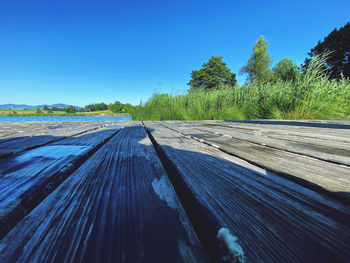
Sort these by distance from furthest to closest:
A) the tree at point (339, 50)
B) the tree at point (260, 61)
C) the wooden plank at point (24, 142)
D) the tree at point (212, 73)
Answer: the tree at point (212, 73) < the tree at point (260, 61) < the tree at point (339, 50) < the wooden plank at point (24, 142)

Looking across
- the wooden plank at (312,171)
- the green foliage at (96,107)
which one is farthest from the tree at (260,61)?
the green foliage at (96,107)

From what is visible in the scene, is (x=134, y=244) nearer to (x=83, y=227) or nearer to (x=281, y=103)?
(x=83, y=227)

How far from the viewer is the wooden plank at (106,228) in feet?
0.66

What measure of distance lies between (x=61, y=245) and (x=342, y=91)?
21.6ft

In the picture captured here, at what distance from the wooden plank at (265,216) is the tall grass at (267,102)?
4.43 metres

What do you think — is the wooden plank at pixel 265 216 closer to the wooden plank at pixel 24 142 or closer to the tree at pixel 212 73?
the wooden plank at pixel 24 142

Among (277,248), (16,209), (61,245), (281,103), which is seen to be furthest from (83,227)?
(281,103)

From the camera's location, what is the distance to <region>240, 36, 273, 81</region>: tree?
24797 mm

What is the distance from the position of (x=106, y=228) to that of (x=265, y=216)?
27cm

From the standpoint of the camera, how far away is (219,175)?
18.2 inches

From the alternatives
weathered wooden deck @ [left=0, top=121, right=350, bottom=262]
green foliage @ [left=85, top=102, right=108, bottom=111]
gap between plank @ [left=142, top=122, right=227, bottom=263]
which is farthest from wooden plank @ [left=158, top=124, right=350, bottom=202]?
green foliage @ [left=85, top=102, right=108, bottom=111]

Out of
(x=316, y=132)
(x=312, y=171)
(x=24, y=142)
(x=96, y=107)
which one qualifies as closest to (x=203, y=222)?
(x=312, y=171)

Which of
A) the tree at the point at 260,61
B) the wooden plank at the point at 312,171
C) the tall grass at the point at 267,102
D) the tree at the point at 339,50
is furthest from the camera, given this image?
the tree at the point at 260,61

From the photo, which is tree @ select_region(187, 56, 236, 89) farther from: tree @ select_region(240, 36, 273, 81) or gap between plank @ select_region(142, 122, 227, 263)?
gap between plank @ select_region(142, 122, 227, 263)
